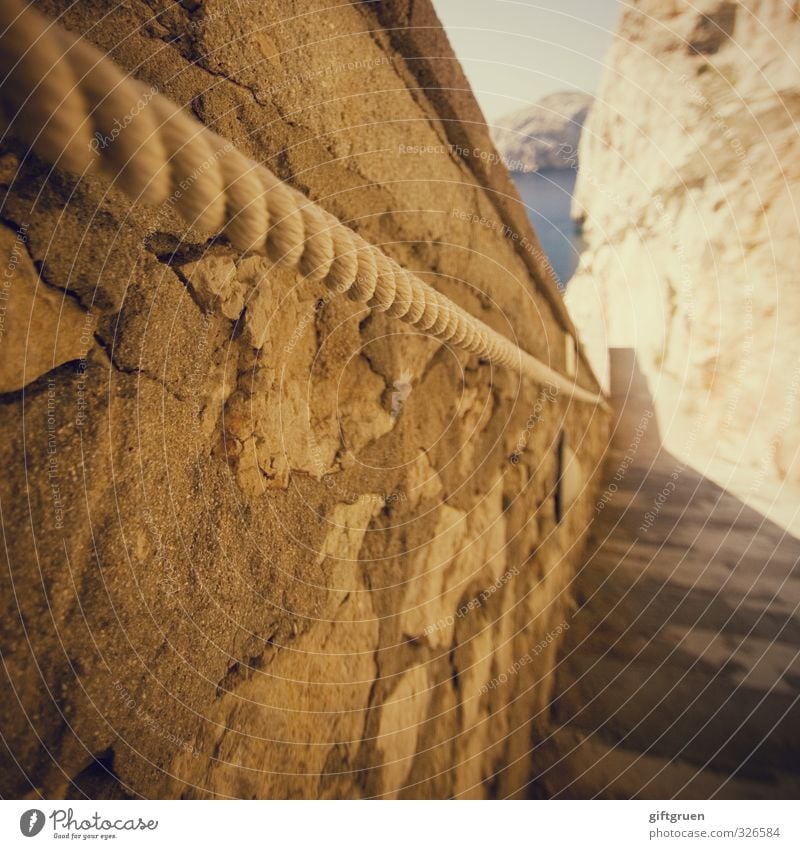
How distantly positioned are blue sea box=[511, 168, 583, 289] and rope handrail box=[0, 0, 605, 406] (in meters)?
3.73

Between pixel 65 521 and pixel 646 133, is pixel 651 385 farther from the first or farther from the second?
pixel 65 521

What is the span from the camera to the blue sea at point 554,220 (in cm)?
361

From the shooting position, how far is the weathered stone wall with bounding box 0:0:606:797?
0.31 metres

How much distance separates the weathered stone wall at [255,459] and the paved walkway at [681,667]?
1.20 feet

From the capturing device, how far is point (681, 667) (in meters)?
1.15

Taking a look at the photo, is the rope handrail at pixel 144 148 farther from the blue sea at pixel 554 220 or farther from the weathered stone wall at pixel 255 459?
the blue sea at pixel 554 220

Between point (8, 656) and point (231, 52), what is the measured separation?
643 mm

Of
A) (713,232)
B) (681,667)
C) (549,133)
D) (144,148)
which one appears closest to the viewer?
(144,148)

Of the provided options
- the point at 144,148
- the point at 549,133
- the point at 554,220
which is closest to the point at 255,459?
the point at 144,148

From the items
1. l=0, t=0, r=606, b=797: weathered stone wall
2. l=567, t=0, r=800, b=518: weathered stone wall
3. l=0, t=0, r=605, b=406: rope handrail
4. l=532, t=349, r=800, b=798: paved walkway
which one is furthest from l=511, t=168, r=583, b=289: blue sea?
l=0, t=0, r=605, b=406: rope handrail

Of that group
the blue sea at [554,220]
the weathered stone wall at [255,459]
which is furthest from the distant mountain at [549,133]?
the weathered stone wall at [255,459]

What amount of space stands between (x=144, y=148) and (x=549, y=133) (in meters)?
6.21

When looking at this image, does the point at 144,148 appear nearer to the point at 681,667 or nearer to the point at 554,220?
the point at 681,667
